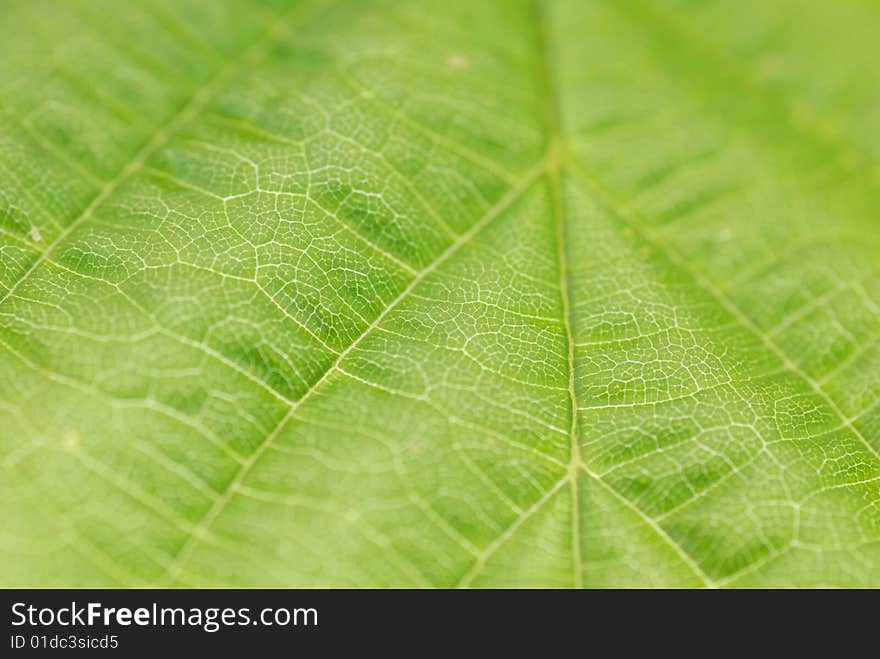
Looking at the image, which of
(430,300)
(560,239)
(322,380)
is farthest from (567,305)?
(322,380)

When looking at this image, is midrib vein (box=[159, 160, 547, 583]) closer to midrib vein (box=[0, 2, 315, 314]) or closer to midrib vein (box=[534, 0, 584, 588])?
midrib vein (box=[534, 0, 584, 588])

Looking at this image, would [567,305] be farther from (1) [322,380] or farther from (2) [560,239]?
(1) [322,380]

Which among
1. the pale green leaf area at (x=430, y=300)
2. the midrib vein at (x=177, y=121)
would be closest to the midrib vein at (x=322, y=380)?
the pale green leaf area at (x=430, y=300)

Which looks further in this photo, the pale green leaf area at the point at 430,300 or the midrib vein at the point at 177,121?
the midrib vein at the point at 177,121

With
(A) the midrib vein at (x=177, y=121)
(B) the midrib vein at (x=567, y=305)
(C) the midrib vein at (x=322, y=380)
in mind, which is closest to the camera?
(C) the midrib vein at (x=322, y=380)

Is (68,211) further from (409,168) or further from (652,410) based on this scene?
(652,410)

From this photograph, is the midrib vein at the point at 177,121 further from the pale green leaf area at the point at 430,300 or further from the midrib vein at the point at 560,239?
the midrib vein at the point at 560,239

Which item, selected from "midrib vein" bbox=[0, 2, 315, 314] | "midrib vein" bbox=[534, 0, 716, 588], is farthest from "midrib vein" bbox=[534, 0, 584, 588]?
"midrib vein" bbox=[0, 2, 315, 314]
